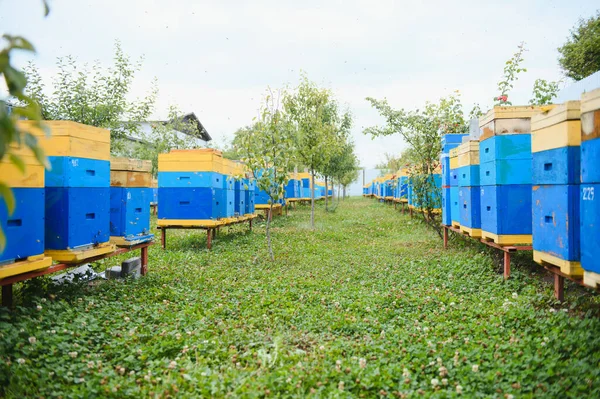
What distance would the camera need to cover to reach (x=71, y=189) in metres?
4.76

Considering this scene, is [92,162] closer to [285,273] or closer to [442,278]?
[285,273]

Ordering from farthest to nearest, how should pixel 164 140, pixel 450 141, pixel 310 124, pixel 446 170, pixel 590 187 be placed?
pixel 164 140, pixel 310 124, pixel 450 141, pixel 446 170, pixel 590 187

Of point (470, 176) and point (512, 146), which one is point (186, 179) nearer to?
point (470, 176)

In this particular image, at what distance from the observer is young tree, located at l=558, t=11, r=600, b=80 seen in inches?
886

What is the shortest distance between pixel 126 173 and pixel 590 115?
573cm

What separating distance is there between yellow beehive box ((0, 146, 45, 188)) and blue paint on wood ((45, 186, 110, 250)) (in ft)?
1.67

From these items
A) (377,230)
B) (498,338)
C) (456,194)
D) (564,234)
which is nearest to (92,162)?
(498,338)

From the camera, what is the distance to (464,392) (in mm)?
3055

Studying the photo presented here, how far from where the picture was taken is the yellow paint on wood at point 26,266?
3855 mm

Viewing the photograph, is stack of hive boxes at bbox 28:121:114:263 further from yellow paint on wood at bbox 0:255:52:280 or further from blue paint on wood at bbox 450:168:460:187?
blue paint on wood at bbox 450:168:460:187

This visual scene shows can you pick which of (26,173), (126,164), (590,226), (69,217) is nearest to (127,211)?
(126,164)

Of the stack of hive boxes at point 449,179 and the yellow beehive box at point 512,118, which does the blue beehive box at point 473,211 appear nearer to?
the stack of hive boxes at point 449,179

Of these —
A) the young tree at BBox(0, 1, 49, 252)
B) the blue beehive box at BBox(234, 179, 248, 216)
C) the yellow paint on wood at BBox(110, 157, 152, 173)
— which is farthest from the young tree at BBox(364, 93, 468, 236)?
the young tree at BBox(0, 1, 49, 252)

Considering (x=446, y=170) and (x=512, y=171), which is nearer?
(x=512, y=171)
